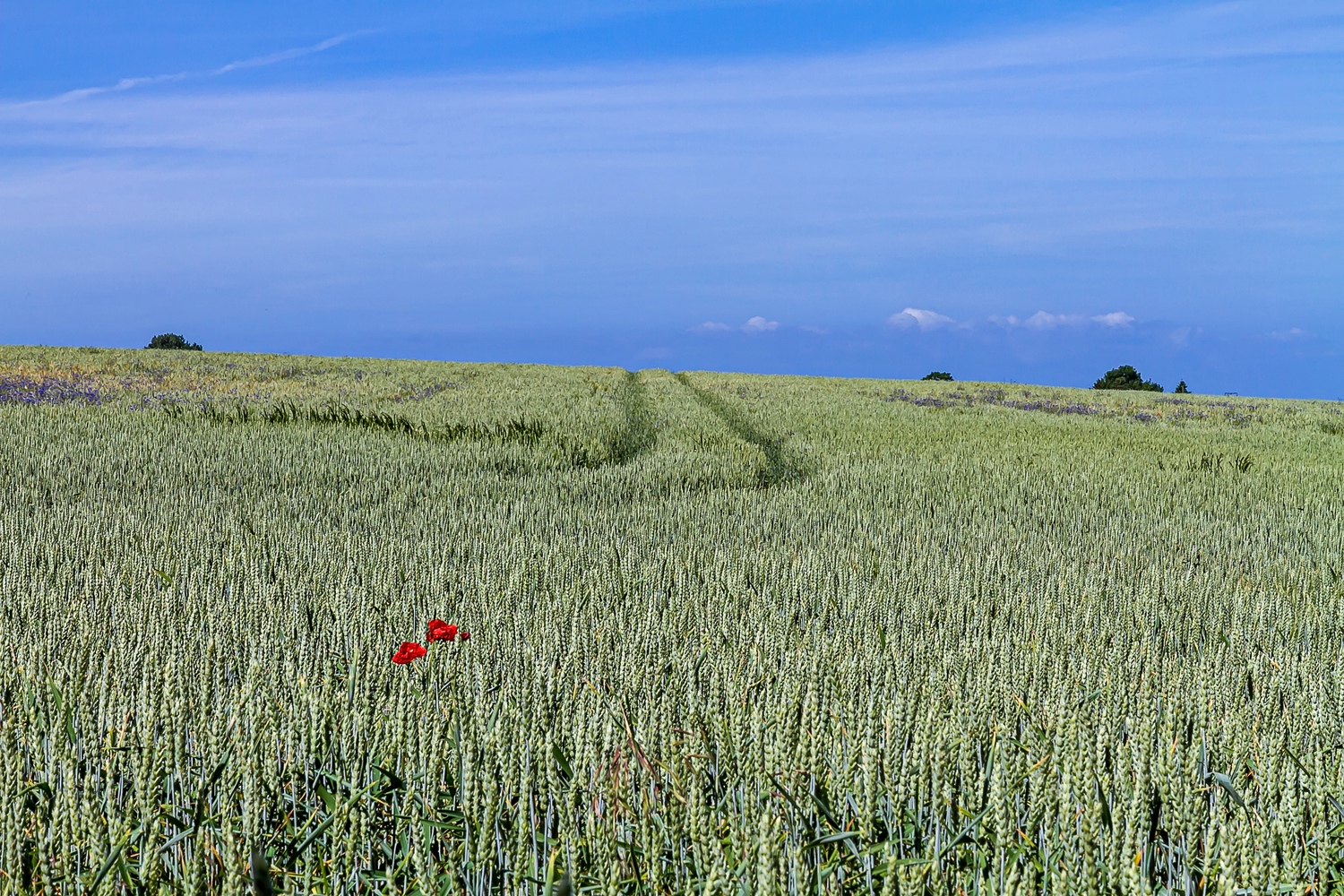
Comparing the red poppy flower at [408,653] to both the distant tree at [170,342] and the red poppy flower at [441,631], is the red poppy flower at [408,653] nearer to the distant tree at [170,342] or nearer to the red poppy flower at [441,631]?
the red poppy flower at [441,631]

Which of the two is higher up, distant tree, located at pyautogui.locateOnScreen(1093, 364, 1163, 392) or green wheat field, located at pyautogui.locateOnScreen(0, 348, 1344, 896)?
distant tree, located at pyautogui.locateOnScreen(1093, 364, 1163, 392)

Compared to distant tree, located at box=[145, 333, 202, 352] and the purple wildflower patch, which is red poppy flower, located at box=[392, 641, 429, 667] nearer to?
the purple wildflower patch

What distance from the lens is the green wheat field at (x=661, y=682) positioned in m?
1.88

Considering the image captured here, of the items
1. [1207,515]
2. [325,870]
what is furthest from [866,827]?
[1207,515]

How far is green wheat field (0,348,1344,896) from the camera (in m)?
1.88

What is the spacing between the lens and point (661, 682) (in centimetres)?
280

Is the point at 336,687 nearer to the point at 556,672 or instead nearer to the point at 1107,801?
the point at 556,672

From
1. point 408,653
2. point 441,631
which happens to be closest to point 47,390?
point 441,631

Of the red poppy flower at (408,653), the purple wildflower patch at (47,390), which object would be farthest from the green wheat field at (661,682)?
the purple wildflower patch at (47,390)

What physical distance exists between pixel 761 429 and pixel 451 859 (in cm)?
1329

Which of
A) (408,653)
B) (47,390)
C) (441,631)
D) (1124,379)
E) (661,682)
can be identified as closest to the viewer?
(408,653)

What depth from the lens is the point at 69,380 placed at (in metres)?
22.0

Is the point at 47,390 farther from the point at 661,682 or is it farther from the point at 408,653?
the point at 661,682

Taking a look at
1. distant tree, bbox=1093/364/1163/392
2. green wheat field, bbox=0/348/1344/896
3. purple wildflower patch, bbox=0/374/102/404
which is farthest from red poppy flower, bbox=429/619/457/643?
distant tree, bbox=1093/364/1163/392
